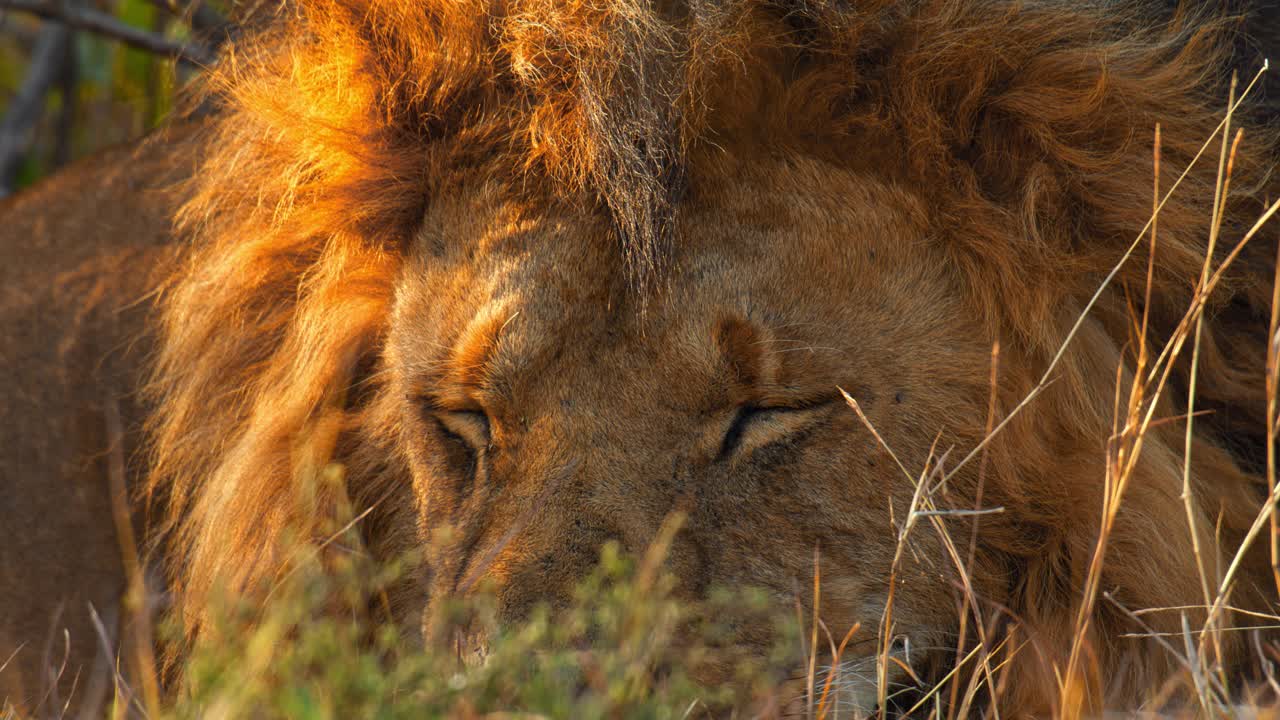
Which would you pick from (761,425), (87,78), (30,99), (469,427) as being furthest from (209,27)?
(87,78)

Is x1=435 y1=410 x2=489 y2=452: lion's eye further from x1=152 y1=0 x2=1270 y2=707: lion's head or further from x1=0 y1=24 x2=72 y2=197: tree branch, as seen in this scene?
x1=0 y1=24 x2=72 y2=197: tree branch

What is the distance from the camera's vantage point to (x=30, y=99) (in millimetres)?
5008

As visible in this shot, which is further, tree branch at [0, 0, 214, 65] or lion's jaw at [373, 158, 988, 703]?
tree branch at [0, 0, 214, 65]

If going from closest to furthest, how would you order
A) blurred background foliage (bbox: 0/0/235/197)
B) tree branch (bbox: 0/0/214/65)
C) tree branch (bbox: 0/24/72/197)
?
tree branch (bbox: 0/0/214/65), blurred background foliage (bbox: 0/0/235/197), tree branch (bbox: 0/24/72/197)

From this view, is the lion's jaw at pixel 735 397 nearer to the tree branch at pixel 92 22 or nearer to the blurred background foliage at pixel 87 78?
the tree branch at pixel 92 22

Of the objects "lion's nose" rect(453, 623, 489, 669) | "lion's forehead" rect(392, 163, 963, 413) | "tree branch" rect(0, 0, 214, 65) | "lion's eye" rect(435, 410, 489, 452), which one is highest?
"tree branch" rect(0, 0, 214, 65)

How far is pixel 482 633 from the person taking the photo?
181 cm

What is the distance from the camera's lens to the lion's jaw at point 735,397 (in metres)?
1.89

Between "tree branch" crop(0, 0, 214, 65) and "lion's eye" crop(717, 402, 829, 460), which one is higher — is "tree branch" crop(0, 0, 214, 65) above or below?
above

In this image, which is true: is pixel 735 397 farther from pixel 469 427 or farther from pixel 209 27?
pixel 209 27

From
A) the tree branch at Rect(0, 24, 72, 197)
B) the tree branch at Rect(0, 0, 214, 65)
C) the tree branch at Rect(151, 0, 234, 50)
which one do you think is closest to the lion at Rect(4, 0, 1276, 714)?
the tree branch at Rect(151, 0, 234, 50)

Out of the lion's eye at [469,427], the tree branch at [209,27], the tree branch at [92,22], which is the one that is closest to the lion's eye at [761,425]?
Result: the lion's eye at [469,427]

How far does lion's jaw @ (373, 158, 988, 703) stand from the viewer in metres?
1.89

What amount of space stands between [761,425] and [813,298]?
18cm
